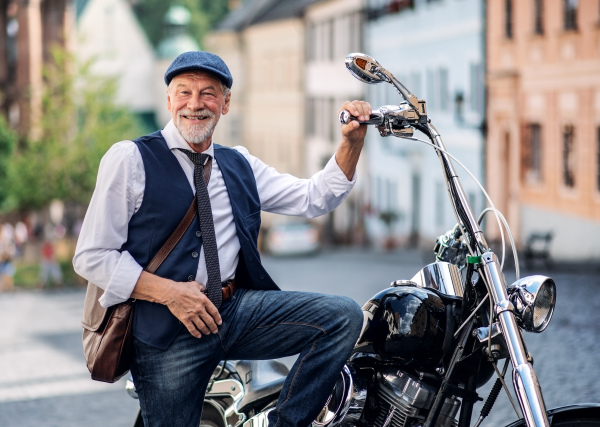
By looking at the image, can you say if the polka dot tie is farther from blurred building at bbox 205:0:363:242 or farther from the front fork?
blurred building at bbox 205:0:363:242

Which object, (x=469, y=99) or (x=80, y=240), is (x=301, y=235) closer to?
(x=469, y=99)

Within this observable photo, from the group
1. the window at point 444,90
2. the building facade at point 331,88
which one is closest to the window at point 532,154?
the window at point 444,90

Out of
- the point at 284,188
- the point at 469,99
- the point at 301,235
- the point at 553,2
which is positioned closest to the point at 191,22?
the point at 301,235

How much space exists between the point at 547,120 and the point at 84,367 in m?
17.2

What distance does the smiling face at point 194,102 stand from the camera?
3.62 m

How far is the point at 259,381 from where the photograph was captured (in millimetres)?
4168

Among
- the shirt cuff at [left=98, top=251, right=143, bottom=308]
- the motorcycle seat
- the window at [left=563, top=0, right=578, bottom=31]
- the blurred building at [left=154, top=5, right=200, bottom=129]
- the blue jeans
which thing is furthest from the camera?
the blurred building at [left=154, top=5, right=200, bottom=129]

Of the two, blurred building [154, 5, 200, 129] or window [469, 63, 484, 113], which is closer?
window [469, 63, 484, 113]

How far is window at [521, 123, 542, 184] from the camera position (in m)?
26.9

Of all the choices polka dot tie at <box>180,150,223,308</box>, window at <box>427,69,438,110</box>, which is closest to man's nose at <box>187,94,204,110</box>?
polka dot tie at <box>180,150,223,308</box>

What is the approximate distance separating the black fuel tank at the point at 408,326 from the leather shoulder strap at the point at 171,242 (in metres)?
0.63

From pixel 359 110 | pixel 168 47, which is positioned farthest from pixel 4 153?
pixel 359 110

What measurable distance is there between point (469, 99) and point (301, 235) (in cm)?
959

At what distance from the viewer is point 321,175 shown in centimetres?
385
